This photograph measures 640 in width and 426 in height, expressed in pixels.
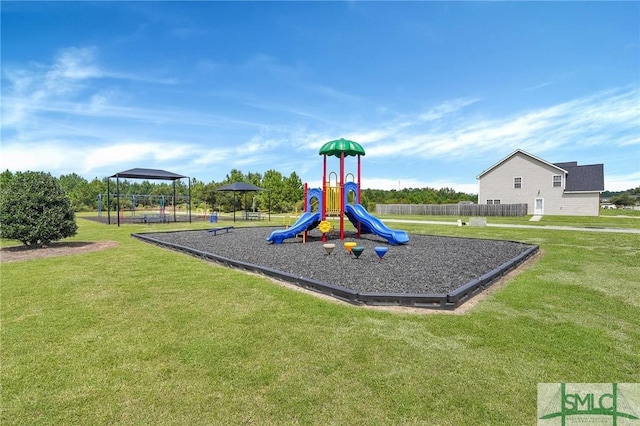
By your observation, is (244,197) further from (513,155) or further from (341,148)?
(513,155)

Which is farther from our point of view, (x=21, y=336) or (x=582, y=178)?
(x=582, y=178)

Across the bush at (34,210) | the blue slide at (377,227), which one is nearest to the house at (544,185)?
the blue slide at (377,227)

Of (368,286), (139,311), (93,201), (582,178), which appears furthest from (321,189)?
(93,201)

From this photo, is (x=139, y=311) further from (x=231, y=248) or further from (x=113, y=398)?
(x=231, y=248)

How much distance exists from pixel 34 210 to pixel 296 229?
8.23 metres

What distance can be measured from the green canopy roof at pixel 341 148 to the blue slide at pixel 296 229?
232 cm

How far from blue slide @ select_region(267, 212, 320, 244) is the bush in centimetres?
671

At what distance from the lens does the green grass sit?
2.51 metres

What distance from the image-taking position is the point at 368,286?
18.8 feet

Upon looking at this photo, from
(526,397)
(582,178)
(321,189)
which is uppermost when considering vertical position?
(582,178)

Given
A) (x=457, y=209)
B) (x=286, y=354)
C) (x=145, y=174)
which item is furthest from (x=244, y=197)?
(x=286, y=354)

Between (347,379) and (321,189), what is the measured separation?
350 inches

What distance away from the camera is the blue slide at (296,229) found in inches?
439

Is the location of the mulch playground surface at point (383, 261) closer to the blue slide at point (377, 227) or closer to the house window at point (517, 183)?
the blue slide at point (377, 227)
